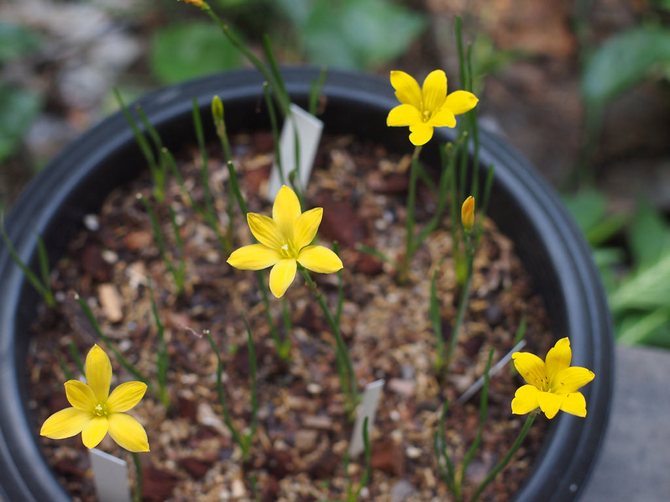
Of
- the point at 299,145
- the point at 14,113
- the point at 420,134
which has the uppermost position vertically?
the point at 14,113

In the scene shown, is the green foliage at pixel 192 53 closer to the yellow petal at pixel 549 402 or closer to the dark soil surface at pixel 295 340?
the dark soil surface at pixel 295 340

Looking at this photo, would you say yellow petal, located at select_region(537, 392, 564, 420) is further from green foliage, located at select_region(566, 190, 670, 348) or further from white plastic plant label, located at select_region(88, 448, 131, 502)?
green foliage, located at select_region(566, 190, 670, 348)

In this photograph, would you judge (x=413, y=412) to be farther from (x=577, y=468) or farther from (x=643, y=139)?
(x=643, y=139)

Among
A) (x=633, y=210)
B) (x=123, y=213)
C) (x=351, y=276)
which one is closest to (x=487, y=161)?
(x=351, y=276)

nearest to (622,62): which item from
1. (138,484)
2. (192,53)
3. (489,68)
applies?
(489,68)

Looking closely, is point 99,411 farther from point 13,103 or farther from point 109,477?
point 13,103

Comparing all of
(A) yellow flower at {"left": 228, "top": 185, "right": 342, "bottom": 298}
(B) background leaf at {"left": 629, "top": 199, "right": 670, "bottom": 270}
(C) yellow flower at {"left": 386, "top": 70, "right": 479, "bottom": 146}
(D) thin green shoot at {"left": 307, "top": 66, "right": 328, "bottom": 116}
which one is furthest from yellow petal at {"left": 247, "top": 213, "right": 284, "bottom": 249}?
(B) background leaf at {"left": 629, "top": 199, "right": 670, "bottom": 270}
